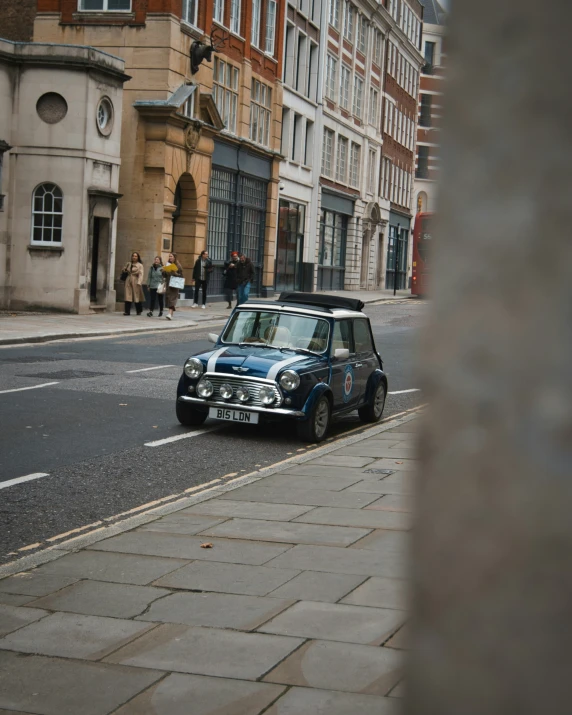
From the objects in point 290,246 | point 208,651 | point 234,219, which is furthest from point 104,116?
point 208,651

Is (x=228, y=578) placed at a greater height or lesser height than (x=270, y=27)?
lesser

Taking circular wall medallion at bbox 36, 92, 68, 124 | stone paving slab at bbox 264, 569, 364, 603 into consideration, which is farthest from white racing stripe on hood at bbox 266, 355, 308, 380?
circular wall medallion at bbox 36, 92, 68, 124

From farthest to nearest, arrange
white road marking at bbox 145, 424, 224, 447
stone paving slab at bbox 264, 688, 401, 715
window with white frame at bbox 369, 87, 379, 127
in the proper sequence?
window with white frame at bbox 369, 87, 379, 127
white road marking at bbox 145, 424, 224, 447
stone paving slab at bbox 264, 688, 401, 715

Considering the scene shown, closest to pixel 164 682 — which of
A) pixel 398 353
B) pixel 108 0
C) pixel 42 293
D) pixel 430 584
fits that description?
pixel 430 584

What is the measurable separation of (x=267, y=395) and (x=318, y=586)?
20.4 ft

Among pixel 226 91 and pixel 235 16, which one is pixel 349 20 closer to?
pixel 235 16

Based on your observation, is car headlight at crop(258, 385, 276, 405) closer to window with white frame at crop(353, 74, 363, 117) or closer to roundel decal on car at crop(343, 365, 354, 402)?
roundel decal on car at crop(343, 365, 354, 402)

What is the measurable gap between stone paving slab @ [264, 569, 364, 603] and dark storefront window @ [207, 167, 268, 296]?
33.1m

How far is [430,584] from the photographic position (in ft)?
2.62

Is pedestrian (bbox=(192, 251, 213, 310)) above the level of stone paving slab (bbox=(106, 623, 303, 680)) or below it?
above

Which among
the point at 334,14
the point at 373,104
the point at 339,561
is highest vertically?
the point at 334,14

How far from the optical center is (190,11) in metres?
34.9

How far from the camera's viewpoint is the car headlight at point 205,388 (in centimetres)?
1220

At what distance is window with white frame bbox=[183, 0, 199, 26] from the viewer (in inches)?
1355
